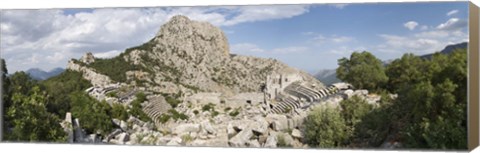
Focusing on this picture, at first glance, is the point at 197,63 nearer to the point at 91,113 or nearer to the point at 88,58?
the point at 88,58

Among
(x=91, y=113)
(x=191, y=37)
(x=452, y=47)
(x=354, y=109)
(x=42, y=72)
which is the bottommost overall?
(x=91, y=113)

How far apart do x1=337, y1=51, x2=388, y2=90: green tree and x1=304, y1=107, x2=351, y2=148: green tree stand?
0.59m

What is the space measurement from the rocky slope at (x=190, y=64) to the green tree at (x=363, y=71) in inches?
33.9

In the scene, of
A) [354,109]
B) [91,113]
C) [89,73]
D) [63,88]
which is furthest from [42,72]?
[354,109]

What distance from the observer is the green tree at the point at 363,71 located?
12.1 metres

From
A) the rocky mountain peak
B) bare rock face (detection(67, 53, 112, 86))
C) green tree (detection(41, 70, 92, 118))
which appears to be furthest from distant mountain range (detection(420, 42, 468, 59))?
green tree (detection(41, 70, 92, 118))

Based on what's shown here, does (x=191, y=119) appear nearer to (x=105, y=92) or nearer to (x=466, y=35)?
(x=105, y=92)

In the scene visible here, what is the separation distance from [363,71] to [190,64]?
3.06m

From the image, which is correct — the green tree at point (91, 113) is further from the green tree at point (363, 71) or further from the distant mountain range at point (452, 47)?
the distant mountain range at point (452, 47)

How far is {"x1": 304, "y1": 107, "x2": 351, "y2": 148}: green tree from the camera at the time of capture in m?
12.4

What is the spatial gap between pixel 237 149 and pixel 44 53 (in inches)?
153

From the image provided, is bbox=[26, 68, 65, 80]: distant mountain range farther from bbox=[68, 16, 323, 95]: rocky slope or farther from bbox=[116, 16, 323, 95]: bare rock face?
bbox=[116, 16, 323, 95]: bare rock face

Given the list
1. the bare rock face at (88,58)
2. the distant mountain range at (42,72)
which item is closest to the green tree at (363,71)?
the bare rock face at (88,58)

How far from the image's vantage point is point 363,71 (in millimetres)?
12211
